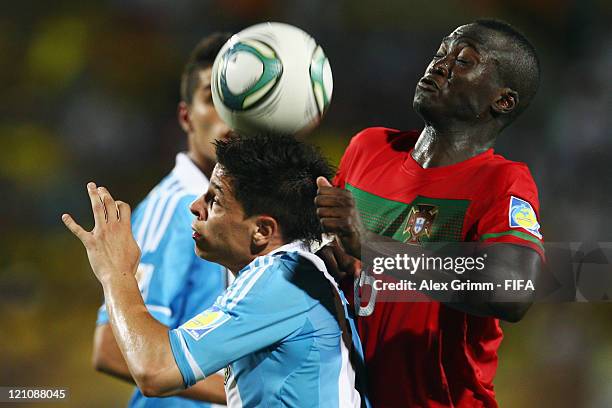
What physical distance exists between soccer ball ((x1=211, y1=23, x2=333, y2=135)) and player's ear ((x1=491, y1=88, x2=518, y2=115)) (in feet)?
1.85

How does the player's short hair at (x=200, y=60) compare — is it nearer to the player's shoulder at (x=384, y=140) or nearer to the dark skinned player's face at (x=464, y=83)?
the player's shoulder at (x=384, y=140)

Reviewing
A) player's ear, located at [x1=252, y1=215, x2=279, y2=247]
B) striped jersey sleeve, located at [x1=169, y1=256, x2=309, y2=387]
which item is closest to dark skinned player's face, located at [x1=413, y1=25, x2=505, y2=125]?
player's ear, located at [x1=252, y1=215, x2=279, y2=247]

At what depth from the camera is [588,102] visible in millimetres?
5879

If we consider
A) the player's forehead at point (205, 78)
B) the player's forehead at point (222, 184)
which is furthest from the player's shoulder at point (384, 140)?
the player's forehead at point (205, 78)

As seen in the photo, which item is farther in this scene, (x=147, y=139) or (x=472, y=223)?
(x=147, y=139)

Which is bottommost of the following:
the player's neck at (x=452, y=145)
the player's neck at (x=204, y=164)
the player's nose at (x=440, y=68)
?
the player's neck at (x=204, y=164)

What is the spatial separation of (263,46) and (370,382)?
1.14 metres

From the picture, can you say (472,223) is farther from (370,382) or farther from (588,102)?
(588,102)

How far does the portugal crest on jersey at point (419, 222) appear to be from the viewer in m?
2.64

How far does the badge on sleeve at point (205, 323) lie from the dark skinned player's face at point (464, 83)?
1.06 meters

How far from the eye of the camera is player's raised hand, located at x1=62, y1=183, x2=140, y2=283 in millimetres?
2168

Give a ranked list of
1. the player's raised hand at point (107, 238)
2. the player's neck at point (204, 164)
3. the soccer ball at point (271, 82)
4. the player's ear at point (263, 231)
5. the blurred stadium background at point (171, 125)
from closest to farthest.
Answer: the player's raised hand at point (107, 238)
the player's ear at point (263, 231)
the soccer ball at point (271, 82)
the player's neck at point (204, 164)
the blurred stadium background at point (171, 125)

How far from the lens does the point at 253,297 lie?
6.93 ft

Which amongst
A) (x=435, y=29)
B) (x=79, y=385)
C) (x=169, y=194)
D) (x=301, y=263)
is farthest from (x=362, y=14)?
(x=301, y=263)
